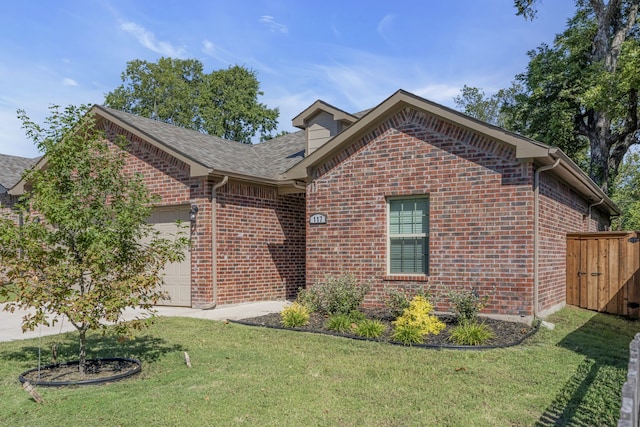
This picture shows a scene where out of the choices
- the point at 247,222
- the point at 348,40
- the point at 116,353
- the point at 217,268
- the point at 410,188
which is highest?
the point at 348,40

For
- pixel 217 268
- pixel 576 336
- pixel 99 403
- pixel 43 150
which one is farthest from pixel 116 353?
pixel 576 336

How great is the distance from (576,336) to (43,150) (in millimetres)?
8465

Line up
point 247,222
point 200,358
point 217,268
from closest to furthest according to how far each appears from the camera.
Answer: point 200,358
point 217,268
point 247,222

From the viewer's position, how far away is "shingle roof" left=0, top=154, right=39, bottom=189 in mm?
17605

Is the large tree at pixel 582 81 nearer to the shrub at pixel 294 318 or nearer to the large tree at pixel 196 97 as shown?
the shrub at pixel 294 318

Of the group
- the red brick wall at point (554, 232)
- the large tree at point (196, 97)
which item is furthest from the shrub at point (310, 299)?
the large tree at point (196, 97)

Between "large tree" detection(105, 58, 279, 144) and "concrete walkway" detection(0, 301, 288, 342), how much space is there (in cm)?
2858

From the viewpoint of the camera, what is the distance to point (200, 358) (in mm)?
6773

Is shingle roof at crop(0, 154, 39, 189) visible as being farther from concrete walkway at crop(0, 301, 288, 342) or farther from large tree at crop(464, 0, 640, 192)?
large tree at crop(464, 0, 640, 192)

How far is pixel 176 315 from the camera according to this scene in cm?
1073

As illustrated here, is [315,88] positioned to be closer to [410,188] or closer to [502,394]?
[410,188]

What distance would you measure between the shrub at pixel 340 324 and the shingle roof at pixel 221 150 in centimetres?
474

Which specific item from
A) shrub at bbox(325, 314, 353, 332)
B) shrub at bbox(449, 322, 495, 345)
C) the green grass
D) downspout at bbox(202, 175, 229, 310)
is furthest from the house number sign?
shrub at bbox(449, 322, 495, 345)

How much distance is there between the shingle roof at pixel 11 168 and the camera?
1760 centimetres
